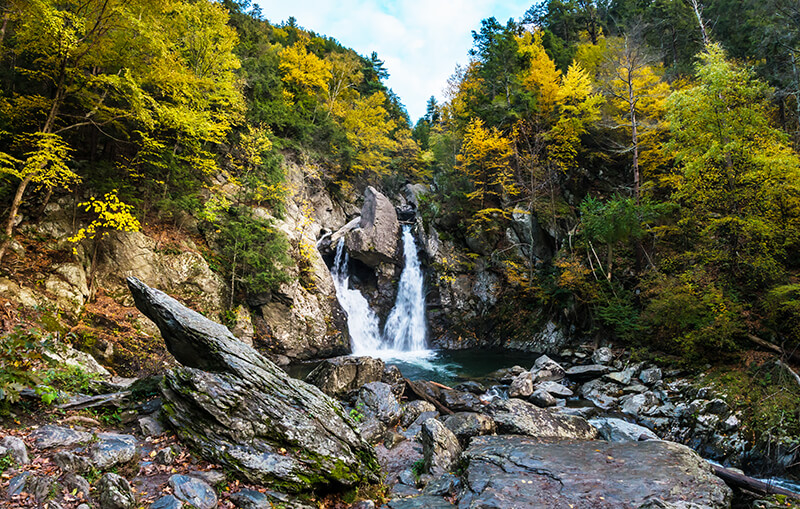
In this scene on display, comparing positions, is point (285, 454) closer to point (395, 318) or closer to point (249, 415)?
point (249, 415)

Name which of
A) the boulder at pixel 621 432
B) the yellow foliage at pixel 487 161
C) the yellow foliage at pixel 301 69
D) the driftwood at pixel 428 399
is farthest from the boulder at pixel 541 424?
the yellow foliage at pixel 301 69

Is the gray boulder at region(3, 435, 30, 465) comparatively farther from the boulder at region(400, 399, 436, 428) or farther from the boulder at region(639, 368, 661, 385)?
the boulder at region(639, 368, 661, 385)

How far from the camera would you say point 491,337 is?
18906 mm

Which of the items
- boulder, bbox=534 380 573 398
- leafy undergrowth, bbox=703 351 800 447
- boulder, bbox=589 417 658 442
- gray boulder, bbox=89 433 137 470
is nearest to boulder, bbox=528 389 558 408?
boulder, bbox=534 380 573 398

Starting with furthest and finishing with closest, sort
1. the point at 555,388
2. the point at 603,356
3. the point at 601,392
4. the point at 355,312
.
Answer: the point at 355,312 → the point at 603,356 → the point at 555,388 → the point at 601,392

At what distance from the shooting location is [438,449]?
5562 mm

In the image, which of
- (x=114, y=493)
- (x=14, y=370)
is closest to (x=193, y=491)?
(x=114, y=493)

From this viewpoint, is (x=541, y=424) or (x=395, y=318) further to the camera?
(x=395, y=318)

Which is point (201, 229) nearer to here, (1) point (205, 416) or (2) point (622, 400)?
(1) point (205, 416)

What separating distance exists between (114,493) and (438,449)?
14.0 ft

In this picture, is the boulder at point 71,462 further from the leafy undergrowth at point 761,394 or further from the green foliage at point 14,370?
the leafy undergrowth at point 761,394

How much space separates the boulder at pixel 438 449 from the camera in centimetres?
537

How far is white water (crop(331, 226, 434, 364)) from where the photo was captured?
1759 cm

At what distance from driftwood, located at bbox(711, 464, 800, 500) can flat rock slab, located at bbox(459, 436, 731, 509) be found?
0.42 metres
